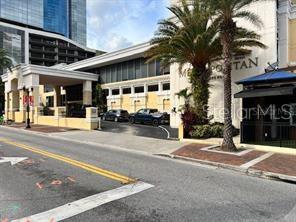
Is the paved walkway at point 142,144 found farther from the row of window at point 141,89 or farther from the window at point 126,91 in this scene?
the window at point 126,91

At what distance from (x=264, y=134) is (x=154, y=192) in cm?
1045

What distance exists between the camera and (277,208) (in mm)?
6590

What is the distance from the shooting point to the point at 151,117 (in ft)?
100

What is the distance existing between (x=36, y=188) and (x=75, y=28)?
15962 cm

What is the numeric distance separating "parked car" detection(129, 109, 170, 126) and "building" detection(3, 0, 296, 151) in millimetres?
1696

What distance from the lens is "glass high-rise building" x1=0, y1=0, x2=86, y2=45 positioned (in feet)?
415

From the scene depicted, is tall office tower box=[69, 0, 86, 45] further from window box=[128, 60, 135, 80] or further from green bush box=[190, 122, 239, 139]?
green bush box=[190, 122, 239, 139]

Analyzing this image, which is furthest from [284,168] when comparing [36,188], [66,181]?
Answer: [36,188]

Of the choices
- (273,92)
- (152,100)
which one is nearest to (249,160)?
(273,92)

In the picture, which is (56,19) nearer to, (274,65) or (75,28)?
(75,28)

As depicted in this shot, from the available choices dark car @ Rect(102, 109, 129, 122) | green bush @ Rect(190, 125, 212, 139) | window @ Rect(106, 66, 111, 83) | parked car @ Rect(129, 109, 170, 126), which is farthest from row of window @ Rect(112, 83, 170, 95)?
green bush @ Rect(190, 125, 212, 139)

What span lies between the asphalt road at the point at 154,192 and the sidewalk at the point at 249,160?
0.57 metres

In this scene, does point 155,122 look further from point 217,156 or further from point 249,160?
point 249,160

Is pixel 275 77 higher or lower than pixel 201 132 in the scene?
higher
